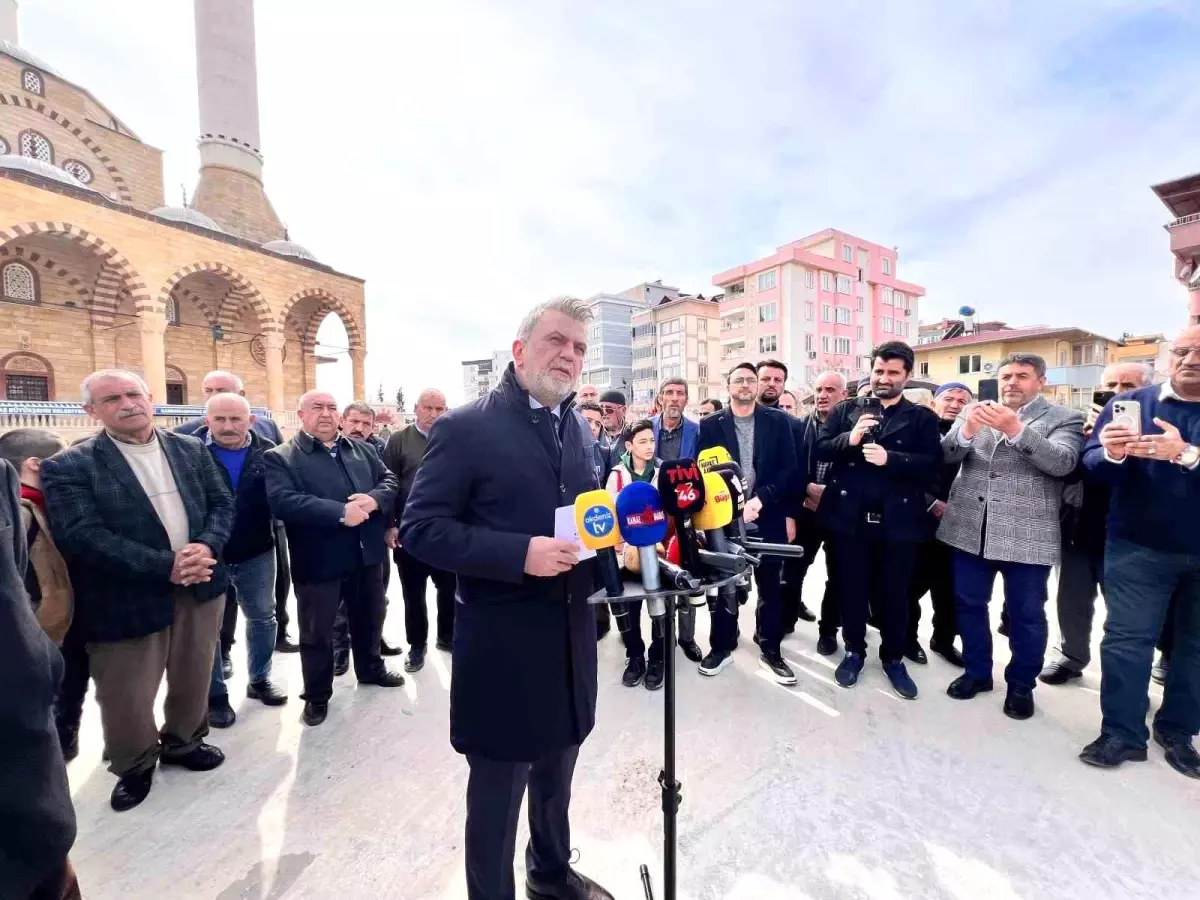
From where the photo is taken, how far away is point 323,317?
23.4 metres

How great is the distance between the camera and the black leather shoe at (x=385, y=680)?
11.5 ft

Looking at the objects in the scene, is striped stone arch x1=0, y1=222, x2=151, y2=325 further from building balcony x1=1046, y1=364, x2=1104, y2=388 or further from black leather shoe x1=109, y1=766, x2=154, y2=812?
building balcony x1=1046, y1=364, x2=1104, y2=388

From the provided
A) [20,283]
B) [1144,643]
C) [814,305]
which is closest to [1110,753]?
[1144,643]

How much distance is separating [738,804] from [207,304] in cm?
2478

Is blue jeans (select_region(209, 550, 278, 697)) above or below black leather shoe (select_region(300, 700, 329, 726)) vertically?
above

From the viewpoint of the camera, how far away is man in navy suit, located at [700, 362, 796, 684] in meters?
3.55

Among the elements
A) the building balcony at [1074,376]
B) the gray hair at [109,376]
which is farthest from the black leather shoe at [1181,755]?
the building balcony at [1074,376]

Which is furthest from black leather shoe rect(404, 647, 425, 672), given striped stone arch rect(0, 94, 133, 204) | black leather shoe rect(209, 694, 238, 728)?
striped stone arch rect(0, 94, 133, 204)

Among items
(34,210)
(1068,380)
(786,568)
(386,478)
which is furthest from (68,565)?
(1068,380)

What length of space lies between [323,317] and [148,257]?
300 inches

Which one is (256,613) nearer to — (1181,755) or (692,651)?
(692,651)

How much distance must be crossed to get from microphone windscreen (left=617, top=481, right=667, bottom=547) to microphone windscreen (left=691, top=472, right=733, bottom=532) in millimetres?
154

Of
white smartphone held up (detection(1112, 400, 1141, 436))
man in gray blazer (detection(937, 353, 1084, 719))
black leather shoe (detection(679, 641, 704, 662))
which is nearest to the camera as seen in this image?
white smartphone held up (detection(1112, 400, 1141, 436))

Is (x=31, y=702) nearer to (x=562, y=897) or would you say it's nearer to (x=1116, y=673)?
(x=562, y=897)
